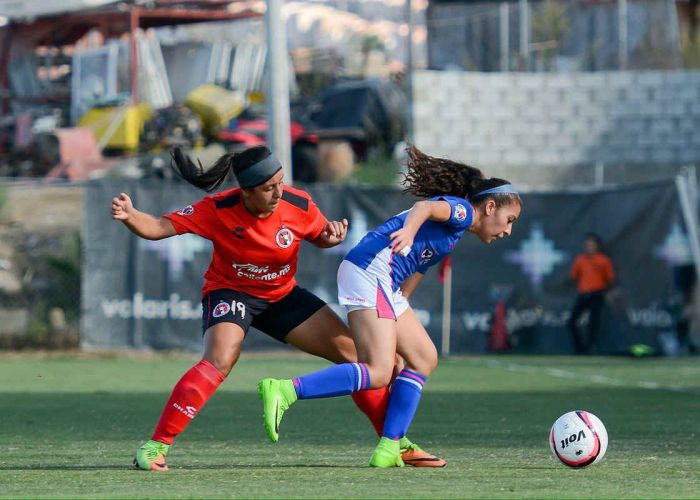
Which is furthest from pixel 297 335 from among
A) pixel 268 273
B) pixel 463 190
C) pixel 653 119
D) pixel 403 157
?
pixel 653 119

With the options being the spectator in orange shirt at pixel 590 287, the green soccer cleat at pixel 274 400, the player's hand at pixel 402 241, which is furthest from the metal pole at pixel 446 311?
the green soccer cleat at pixel 274 400

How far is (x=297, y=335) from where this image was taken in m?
7.62

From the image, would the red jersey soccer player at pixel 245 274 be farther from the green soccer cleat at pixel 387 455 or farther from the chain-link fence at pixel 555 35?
the chain-link fence at pixel 555 35

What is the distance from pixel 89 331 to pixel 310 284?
124 inches

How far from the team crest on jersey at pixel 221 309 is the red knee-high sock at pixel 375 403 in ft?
2.87

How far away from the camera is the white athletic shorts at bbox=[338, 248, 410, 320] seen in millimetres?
7266

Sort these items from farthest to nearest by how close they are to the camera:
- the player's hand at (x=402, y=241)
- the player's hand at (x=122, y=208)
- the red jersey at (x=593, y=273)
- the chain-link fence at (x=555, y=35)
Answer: the chain-link fence at (x=555, y=35) → the red jersey at (x=593, y=273) → the player's hand at (x=122, y=208) → the player's hand at (x=402, y=241)

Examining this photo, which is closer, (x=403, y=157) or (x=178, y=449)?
(x=178, y=449)

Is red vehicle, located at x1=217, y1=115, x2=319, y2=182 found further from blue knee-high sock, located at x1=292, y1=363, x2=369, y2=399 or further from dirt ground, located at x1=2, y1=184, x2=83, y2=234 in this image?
blue knee-high sock, located at x1=292, y1=363, x2=369, y2=399

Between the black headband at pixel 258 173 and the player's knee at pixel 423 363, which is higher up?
the black headband at pixel 258 173

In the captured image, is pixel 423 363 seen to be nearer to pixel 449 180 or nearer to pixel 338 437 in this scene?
pixel 449 180

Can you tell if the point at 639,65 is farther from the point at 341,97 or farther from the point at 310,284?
the point at 310,284

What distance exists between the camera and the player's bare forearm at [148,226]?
7.23 m

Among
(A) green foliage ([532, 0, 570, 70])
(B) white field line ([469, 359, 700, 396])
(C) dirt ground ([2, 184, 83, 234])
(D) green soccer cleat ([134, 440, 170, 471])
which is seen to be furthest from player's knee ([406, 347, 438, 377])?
(A) green foliage ([532, 0, 570, 70])
